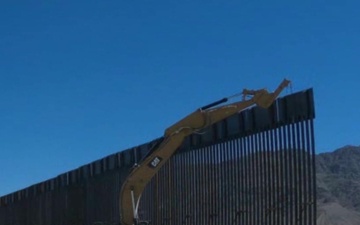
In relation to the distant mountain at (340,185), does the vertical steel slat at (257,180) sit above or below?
below

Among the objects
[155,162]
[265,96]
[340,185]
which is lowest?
[155,162]

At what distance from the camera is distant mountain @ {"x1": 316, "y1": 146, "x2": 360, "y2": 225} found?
189ft

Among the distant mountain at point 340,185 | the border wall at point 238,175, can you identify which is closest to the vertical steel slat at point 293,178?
the border wall at point 238,175

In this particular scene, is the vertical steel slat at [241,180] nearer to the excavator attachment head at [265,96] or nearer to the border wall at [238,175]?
the border wall at [238,175]

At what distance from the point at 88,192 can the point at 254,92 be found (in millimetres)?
17285

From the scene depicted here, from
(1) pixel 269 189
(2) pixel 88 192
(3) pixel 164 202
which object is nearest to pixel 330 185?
(2) pixel 88 192

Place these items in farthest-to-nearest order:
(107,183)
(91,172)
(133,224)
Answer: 1. (91,172)
2. (107,183)
3. (133,224)

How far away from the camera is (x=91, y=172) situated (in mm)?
34875

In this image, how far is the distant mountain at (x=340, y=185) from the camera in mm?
57594

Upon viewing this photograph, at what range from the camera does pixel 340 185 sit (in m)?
88.6

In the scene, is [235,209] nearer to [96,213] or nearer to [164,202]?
[164,202]

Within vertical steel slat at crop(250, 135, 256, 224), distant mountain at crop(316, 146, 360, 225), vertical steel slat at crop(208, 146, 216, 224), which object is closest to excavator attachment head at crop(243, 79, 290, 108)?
vertical steel slat at crop(250, 135, 256, 224)

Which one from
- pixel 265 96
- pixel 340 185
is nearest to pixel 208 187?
pixel 265 96

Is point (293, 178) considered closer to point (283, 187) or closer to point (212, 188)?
point (283, 187)
